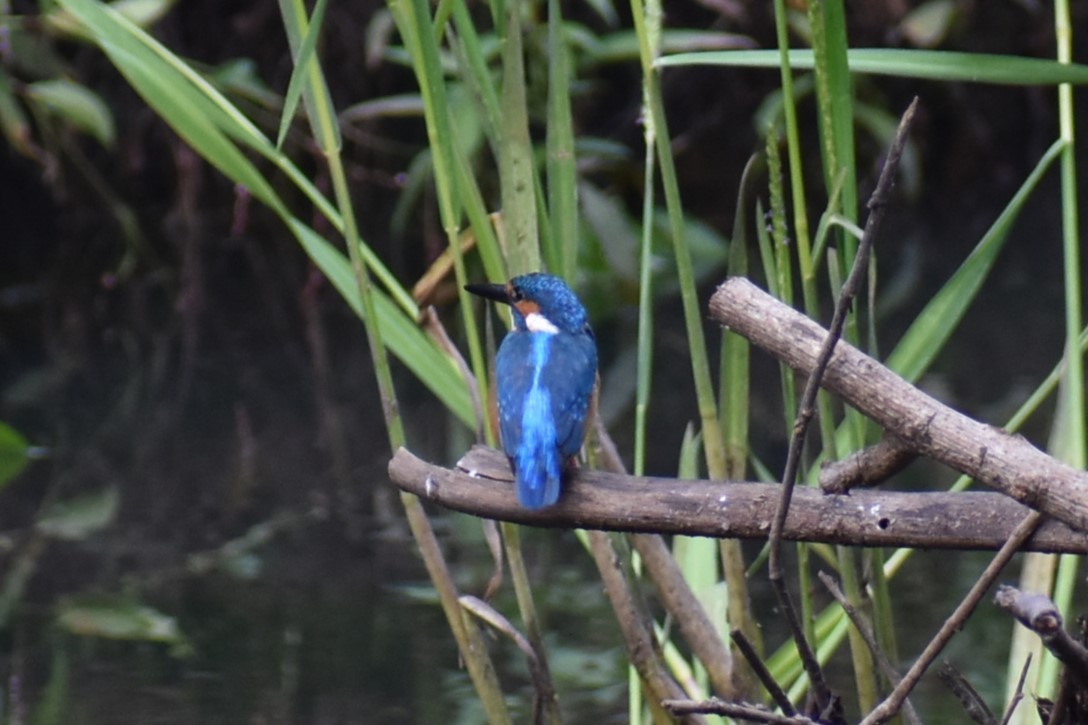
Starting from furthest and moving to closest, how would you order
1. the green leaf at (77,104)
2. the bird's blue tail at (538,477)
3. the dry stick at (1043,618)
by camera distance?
the green leaf at (77,104) → the bird's blue tail at (538,477) → the dry stick at (1043,618)

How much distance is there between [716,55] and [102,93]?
3.74 metres

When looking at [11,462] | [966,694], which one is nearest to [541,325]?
[966,694]

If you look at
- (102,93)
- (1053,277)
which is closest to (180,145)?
(102,93)

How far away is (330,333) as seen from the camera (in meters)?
4.09

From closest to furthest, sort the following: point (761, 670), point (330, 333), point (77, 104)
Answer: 1. point (761, 670)
2. point (77, 104)
3. point (330, 333)

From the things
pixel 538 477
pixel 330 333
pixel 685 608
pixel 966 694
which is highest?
pixel 330 333

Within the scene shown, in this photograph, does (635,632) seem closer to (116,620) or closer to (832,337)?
(832,337)

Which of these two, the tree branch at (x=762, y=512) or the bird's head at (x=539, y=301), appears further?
the bird's head at (x=539, y=301)

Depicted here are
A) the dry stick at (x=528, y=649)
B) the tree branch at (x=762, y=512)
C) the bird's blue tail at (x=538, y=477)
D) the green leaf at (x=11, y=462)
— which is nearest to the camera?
the tree branch at (x=762, y=512)

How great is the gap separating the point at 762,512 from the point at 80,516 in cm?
192

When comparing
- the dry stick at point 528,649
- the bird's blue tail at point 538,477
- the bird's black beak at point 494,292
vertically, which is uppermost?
the bird's black beak at point 494,292

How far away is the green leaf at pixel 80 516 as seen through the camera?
8.73 feet

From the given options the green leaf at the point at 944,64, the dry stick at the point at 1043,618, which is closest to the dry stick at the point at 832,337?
the dry stick at the point at 1043,618

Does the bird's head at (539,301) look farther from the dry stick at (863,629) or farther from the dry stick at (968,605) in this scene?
the dry stick at (968,605)
